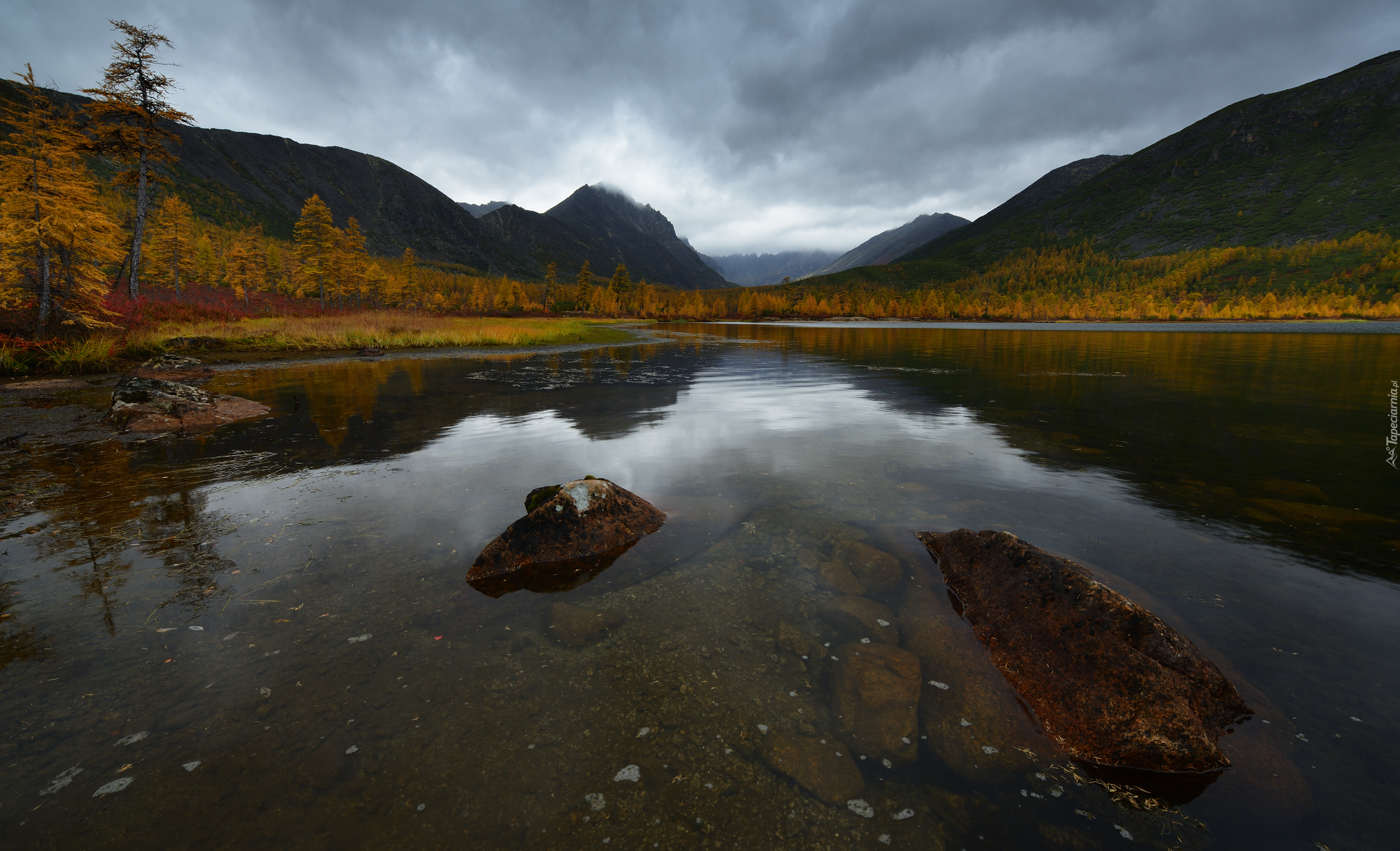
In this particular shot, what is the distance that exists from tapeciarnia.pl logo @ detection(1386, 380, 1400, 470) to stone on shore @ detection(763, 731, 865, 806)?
1628 cm

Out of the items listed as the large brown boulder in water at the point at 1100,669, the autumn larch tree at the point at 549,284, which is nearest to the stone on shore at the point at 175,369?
the large brown boulder in water at the point at 1100,669

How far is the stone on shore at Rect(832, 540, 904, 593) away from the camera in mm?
6426

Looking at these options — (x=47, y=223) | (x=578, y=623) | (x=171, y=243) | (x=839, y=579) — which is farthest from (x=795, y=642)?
(x=171, y=243)

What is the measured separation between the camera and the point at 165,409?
14.3 meters

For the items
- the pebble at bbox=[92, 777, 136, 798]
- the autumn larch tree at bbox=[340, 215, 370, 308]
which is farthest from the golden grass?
the pebble at bbox=[92, 777, 136, 798]

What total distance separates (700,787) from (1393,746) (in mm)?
5632

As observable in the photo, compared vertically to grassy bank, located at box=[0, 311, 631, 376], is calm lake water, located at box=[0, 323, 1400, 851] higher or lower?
lower

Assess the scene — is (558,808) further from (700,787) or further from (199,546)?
(199,546)

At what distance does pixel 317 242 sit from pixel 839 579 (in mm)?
86608

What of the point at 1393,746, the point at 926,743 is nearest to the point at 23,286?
the point at 926,743

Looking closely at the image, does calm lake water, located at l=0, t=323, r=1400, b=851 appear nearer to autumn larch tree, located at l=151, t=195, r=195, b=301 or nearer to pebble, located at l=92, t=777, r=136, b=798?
pebble, located at l=92, t=777, r=136, b=798

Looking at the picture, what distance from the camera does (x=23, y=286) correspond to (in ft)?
72.3

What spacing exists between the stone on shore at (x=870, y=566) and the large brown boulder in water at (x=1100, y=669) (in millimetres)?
957

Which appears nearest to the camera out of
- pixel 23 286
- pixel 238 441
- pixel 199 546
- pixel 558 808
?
pixel 558 808
